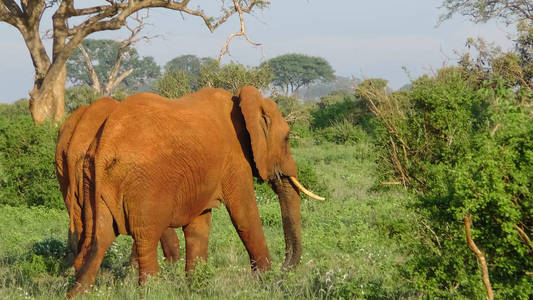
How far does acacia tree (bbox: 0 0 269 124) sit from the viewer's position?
46.6 feet

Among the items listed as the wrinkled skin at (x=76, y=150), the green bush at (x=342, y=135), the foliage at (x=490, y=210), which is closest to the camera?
the foliage at (x=490, y=210)

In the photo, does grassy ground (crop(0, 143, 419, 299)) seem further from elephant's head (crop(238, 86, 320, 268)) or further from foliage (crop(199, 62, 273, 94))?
foliage (crop(199, 62, 273, 94))

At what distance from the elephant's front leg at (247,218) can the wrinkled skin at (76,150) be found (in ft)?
5.11

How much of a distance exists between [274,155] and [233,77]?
72.3 feet

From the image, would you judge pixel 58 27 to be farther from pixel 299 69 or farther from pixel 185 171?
pixel 299 69

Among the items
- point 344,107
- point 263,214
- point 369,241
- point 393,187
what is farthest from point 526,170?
point 344,107

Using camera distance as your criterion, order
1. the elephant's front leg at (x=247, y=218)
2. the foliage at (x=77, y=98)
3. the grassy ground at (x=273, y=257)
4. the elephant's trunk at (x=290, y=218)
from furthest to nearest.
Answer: the foliage at (x=77, y=98) → the elephant's trunk at (x=290, y=218) → the elephant's front leg at (x=247, y=218) → the grassy ground at (x=273, y=257)

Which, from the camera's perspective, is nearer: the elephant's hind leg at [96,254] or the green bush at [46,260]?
the elephant's hind leg at [96,254]

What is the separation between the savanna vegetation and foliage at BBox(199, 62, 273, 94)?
43.5 ft

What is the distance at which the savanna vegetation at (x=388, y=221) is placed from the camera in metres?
4.81

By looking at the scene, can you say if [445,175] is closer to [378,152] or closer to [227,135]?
[227,135]

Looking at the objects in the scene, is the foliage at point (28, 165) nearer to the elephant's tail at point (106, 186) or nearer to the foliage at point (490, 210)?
the elephant's tail at point (106, 186)

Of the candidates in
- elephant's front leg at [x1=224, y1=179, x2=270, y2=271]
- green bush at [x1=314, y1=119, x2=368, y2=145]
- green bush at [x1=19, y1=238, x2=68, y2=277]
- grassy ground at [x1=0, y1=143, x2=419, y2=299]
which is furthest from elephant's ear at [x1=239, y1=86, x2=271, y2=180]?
green bush at [x1=314, y1=119, x2=368, y2=145]

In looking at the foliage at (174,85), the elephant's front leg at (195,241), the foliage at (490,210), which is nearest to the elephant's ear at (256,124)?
the elephant's front leg at (195,241)
